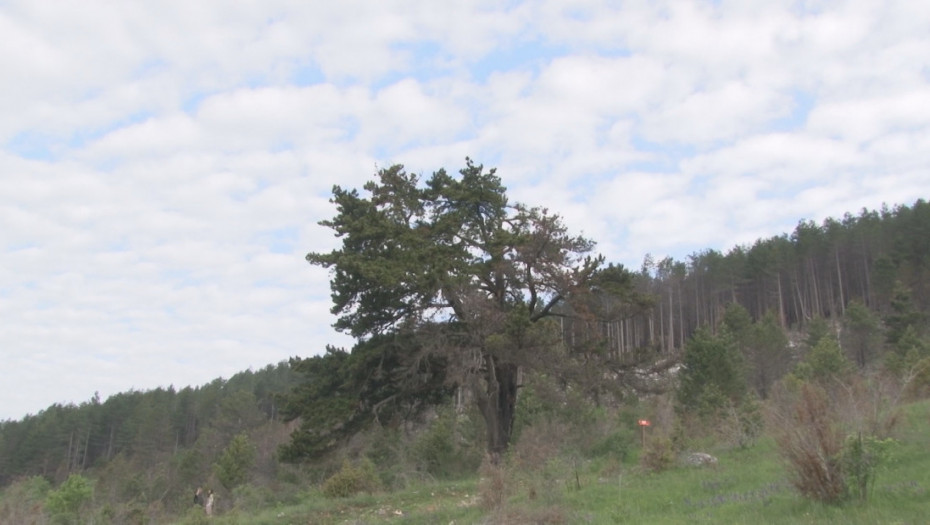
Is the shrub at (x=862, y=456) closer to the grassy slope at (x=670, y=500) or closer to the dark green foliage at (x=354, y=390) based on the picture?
the grassy slope at (x=670, y=500)

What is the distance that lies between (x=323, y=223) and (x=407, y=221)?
281cm

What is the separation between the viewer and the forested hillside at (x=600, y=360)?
20438 mm

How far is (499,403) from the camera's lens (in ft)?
70.4

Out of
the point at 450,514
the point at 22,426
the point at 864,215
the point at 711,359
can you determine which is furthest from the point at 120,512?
the point at 22,426

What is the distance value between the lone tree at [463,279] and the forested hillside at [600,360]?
1.07 meters

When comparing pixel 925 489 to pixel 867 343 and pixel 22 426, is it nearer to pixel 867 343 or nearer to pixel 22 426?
pixel 867 343

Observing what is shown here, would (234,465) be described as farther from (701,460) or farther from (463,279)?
(701,460)

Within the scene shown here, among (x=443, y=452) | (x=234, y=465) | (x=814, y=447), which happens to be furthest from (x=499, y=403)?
(x=234, y=465)

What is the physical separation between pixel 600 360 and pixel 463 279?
16.5 feet

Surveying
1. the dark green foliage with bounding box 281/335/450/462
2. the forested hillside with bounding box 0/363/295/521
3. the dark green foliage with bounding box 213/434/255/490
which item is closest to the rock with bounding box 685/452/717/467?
the dark green foliage with bounding box 281/335/450/462

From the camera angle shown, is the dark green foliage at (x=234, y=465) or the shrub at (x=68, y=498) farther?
the dark green foliage at (x=234, y=465)

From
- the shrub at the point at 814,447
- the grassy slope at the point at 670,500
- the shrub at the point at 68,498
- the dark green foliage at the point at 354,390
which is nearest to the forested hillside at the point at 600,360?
the dark green foliage at the point at 354,390

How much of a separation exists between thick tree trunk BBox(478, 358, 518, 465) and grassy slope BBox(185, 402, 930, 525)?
3419 mm

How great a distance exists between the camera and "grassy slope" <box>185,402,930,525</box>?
7980 millimetres
